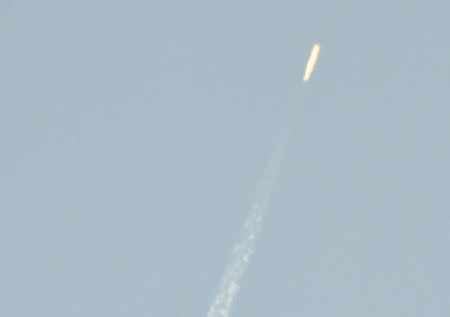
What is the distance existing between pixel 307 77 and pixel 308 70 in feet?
3.31

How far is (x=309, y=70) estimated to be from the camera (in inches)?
1303

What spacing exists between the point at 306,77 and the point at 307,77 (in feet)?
0.38

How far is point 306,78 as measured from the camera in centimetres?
3281

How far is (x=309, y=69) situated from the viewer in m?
33.2

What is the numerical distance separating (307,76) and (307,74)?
1.00ft

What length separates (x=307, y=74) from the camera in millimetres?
32969

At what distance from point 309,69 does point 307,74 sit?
0.75 meters

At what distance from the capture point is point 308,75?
3288cm

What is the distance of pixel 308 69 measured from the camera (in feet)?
109

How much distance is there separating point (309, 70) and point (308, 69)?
0.20 meters

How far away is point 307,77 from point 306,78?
0.17 m

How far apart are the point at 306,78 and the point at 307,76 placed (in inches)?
11.1

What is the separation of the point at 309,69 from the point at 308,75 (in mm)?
880
